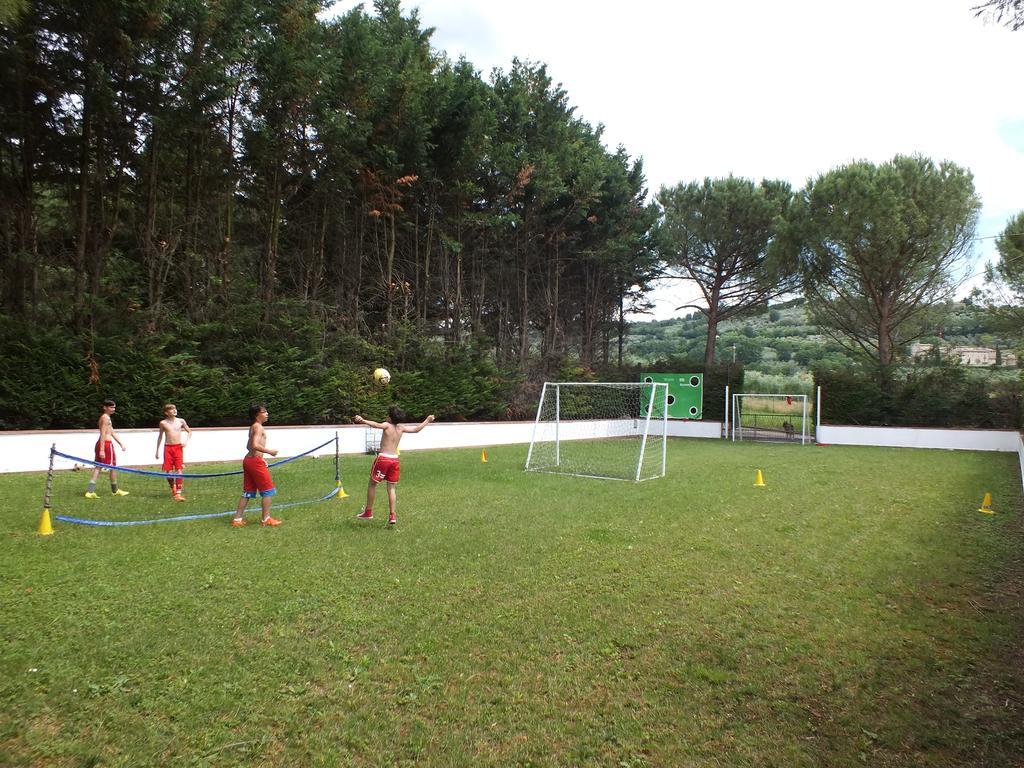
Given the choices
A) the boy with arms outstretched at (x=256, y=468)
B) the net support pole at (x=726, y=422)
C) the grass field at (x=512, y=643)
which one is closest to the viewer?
the grass field at (x=512, y=643)

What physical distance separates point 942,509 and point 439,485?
8.82 m

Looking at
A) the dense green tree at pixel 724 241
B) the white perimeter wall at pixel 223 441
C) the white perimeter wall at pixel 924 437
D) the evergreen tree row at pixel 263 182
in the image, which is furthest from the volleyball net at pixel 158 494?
the dense green tree at pixel 724 241

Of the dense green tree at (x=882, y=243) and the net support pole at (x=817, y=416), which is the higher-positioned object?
the dense green tree at (x=882, y=243)

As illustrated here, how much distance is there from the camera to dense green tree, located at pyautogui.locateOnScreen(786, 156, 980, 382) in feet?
79.3

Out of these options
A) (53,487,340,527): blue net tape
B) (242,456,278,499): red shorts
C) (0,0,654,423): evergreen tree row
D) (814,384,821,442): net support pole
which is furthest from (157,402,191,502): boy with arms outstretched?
(814,384,821,442): net support pole

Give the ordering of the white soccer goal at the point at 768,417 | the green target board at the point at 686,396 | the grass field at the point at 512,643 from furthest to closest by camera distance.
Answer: the green target board at the point at 686,396 < the white soccer goal at the point at 768,417 < the grass field at the point at 512,643

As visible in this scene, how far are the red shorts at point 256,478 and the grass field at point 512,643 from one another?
54 centimetres

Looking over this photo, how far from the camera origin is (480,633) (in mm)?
4441

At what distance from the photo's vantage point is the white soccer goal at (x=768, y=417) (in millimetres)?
26406

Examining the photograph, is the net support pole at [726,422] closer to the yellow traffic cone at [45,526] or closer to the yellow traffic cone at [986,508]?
the yellow traffic cone at [986,508]

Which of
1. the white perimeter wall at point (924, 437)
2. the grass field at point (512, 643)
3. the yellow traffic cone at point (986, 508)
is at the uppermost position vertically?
the white perimeter wall at point (924, 437)

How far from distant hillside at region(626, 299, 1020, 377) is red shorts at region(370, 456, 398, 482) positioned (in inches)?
988

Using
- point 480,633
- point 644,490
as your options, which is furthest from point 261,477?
point 644,490

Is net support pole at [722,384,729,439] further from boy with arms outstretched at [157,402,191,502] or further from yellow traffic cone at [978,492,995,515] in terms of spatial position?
boy with arms outstretched at [157,402,191,502]
